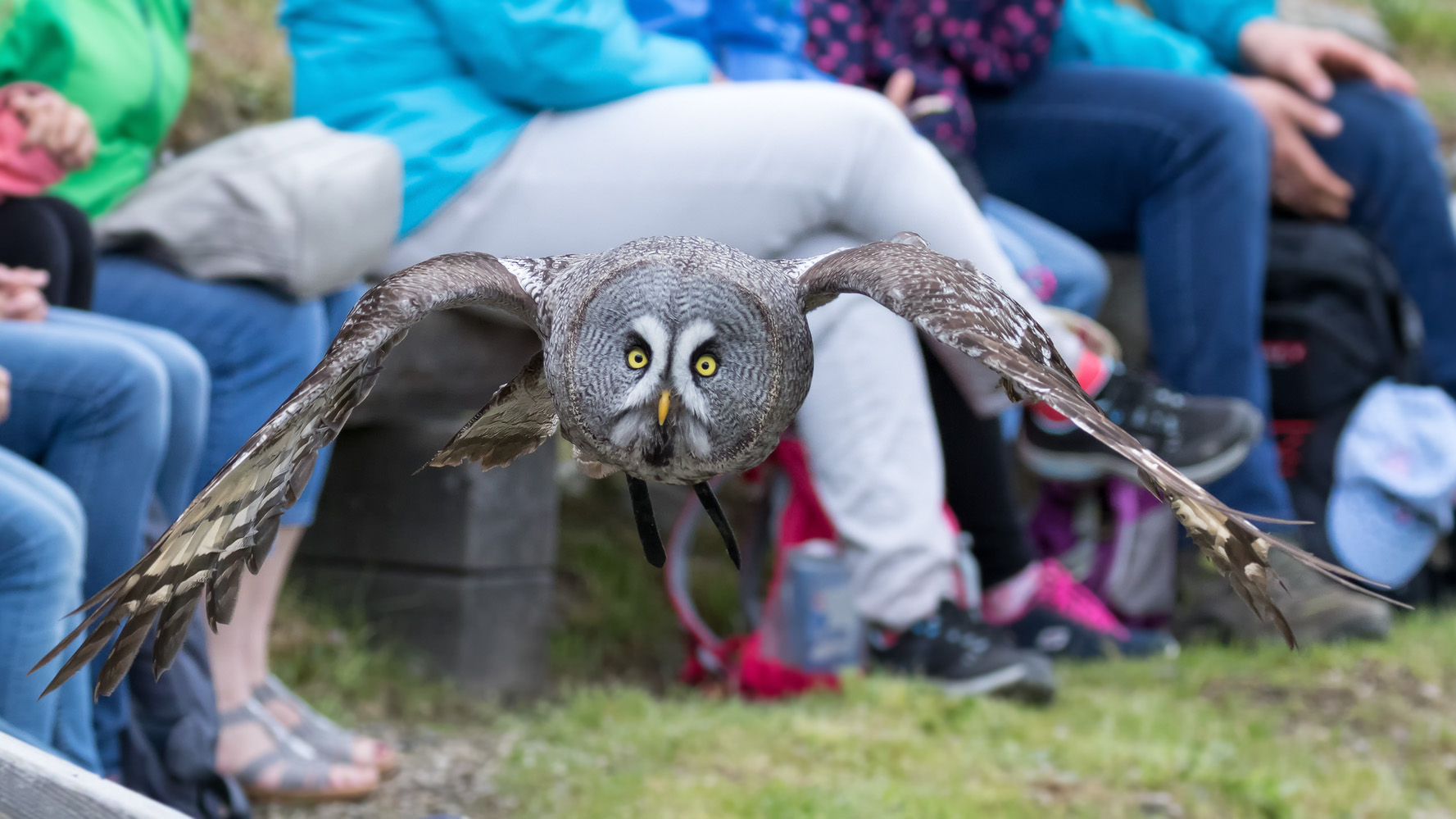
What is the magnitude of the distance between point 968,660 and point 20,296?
189 cm

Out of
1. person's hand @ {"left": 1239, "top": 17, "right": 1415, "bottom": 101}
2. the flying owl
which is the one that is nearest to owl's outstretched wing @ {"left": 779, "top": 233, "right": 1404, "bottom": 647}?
the flying owl

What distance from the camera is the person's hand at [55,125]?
212 cm

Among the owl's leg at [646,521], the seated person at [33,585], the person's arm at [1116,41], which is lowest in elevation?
the person's arm at [1116,41]

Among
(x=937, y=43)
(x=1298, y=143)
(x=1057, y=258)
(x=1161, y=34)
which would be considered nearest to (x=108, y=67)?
(x=937, y=43)

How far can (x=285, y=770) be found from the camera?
2324 mm

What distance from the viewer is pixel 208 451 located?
234 centimetres

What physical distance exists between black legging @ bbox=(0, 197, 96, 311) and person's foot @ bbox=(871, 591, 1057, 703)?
1763 millimetres

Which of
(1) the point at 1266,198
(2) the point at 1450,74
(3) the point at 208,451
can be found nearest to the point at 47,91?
(3) the point at 208,451

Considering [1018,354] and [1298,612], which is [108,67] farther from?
[1298,612]

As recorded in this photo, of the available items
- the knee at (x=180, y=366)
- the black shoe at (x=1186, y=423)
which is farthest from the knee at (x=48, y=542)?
the black shoe at (x=1186, y=423)

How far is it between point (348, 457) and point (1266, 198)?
2.41 metres

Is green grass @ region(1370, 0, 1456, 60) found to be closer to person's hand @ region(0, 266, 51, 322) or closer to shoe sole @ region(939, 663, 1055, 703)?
shoe sole @ region(939, 663, 1055, 703)

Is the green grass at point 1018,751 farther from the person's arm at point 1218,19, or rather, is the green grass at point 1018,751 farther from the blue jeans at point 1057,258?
the person's arm at point 1218,19

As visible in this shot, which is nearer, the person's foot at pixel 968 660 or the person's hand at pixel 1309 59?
the person's foot at pixel 968 660
